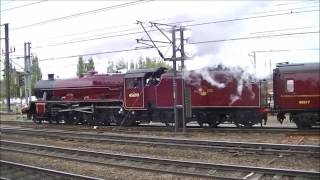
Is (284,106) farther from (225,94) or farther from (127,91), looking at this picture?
(127,91)

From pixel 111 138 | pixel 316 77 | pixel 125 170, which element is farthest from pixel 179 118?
pixel 125 170

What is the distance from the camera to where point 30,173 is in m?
13.0

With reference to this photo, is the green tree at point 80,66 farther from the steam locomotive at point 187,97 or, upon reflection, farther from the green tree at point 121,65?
the steam locomotive at point 187,97

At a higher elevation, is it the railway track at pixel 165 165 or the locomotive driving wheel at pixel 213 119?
the locomotive driving wheel at pixel 213 119

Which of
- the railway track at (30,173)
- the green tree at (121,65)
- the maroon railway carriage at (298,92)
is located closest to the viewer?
the railway track at (30,173)

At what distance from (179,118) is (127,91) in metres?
3.77

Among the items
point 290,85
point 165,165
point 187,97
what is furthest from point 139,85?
point 165,165

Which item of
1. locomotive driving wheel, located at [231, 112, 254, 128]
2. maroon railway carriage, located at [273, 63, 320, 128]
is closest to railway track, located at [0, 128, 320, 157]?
locomotive driving wheel, located at [231, 112, 254, 128]

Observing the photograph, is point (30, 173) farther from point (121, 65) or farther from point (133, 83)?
point (121, 65)

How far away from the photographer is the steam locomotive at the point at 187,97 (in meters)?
20.1

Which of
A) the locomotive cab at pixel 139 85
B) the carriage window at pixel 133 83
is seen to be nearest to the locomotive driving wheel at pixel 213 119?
the locomotive cab at pixel 139 85

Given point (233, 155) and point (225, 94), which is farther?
point (225, 94)

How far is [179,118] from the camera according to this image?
23234 millimetres

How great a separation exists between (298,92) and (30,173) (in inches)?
477
